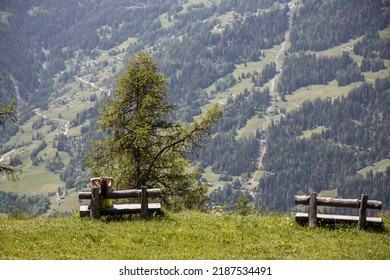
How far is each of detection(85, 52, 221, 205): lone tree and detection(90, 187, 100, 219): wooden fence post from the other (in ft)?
39.3

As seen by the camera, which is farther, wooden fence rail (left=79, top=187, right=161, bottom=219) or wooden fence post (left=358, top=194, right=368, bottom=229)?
wooden fence rail (left=79, top=187, right=161, bottom=219)

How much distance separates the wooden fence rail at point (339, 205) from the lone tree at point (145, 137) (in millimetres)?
14486

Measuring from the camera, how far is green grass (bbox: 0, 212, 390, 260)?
901 inches

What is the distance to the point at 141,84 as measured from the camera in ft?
135

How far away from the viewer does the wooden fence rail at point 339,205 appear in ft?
88.2

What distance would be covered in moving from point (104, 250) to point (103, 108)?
2069 centimetres

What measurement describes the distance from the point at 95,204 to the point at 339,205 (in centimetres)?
1223

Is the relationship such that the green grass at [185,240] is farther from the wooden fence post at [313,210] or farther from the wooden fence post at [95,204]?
the wooden fence post at [313,210]

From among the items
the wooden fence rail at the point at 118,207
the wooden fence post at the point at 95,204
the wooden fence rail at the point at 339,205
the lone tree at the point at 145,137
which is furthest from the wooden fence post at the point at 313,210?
the lone tree at the point at 145,137

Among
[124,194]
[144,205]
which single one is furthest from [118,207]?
[144,205]

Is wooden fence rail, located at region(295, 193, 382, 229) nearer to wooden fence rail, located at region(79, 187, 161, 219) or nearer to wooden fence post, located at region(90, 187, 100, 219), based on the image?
wooden fence rail, located at region(79, 187, 161, 219)

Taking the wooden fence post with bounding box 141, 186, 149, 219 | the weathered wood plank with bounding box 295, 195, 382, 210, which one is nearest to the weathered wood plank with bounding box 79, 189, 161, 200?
the wooden fence post with bounding box 141, 186, 149, 219

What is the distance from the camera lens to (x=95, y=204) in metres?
28.2
